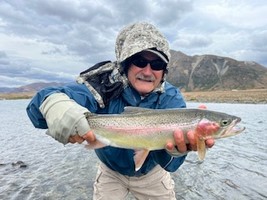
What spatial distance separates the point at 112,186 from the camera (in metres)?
5.04

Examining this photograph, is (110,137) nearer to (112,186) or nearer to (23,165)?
(112,186)

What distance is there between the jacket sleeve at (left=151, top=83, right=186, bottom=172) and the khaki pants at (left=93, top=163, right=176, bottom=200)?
1.25 feet

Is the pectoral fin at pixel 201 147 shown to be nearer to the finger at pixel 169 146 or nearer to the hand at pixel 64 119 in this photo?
the finger at pixel 169 146

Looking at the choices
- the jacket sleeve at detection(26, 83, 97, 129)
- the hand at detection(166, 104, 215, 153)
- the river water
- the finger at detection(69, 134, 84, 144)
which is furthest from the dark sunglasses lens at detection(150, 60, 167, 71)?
the river water

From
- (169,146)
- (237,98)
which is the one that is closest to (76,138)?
(169,146)

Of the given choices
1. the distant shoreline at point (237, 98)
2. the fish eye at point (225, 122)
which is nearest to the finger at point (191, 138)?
the fish eye at point (225, 122)

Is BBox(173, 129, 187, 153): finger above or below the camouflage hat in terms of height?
below

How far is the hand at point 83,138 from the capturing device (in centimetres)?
380

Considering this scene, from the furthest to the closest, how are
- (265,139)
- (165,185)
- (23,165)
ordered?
1. (265,139)
2. (23,165)
3. (165,185)

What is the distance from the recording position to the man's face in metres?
4.69

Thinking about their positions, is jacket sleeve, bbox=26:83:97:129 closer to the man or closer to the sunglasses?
the man

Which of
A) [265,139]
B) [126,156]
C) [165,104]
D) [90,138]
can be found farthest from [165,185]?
[265,139]

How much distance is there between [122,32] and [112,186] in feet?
7.76

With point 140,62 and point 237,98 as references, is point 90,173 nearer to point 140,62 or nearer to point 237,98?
point 140,62
